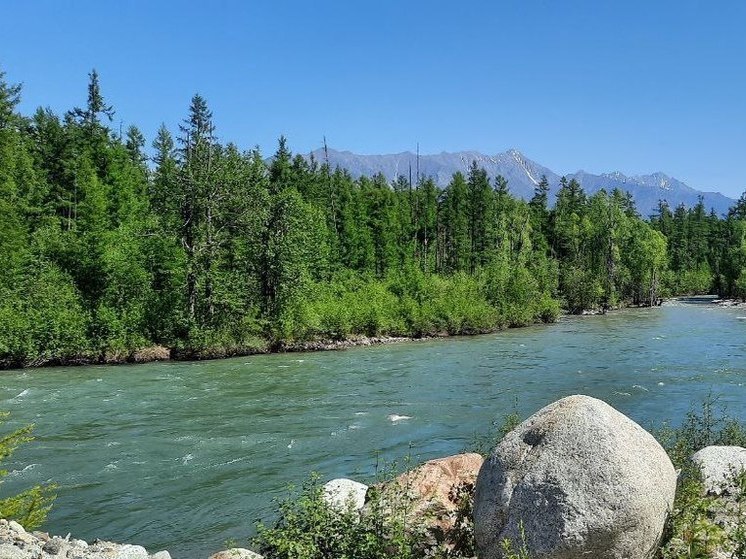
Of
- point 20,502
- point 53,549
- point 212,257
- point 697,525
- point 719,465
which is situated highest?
point 212,257

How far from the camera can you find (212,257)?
127ft

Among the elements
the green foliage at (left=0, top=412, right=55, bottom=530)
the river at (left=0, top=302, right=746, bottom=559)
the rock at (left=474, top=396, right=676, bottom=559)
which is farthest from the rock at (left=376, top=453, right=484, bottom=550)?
the green foliage at (left=0, top=412, right=55, bottom=530)

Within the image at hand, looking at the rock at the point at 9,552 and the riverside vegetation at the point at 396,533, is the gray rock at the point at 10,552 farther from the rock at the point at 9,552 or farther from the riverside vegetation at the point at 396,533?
the riverside vegetation at the point at 396,533

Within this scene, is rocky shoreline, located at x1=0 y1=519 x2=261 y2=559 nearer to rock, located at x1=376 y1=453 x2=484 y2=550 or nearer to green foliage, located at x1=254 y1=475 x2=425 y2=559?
green foliage, located at x1=254 y1=475 x2=425 y2=559

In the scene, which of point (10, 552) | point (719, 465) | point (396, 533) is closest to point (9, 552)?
point (10, 552)

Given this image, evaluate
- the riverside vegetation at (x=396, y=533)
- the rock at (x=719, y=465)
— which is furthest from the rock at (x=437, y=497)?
the rock at (x=719, y=465)

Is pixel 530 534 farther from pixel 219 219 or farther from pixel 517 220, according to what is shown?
pixel 517 220

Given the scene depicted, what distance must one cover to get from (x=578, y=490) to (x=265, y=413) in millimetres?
15695

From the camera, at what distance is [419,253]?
253 ft

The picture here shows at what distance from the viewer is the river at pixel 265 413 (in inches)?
476

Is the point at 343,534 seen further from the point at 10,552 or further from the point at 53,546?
the point at 53,546

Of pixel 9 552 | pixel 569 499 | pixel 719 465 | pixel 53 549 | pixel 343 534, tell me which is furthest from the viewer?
pixel 719 465

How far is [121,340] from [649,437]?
1283 inches

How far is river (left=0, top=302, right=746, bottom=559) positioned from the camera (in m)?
12.1
